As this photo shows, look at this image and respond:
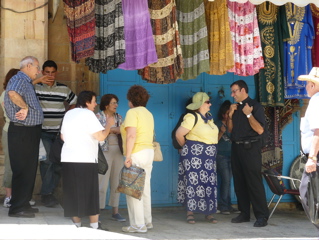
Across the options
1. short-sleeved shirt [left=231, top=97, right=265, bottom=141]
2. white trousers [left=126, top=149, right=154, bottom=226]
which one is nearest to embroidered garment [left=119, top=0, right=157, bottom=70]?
white trousers [left=126, top=149, right=154, bottom=226]

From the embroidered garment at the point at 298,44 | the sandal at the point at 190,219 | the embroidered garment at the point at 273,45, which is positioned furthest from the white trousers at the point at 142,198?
the embroidered garment at the point at 298,44

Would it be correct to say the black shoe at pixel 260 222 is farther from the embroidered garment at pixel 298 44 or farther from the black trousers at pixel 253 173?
the embroidered garment at pixel 298 44

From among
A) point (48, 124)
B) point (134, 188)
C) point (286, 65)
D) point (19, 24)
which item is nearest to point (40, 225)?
point (134, 188)

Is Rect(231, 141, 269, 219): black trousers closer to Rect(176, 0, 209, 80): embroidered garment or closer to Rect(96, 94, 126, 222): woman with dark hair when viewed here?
Rect(176, 0, 209, 80): embroidered garment

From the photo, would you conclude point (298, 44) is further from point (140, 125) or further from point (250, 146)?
point (140, 125)

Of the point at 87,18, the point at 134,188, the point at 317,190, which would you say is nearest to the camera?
the point at 317,190

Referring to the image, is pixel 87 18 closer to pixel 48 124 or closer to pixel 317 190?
pixel 48 124

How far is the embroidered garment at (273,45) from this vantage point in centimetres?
855

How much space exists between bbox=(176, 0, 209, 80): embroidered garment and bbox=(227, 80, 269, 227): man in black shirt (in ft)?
2.14

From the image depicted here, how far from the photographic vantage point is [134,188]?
22.3 ft

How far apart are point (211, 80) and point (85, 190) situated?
3.37 m

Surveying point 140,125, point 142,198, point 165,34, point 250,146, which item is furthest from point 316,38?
point 142,198

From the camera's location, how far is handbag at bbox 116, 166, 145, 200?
268 inches

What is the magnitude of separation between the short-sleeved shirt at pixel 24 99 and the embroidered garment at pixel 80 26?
2.97 ft
